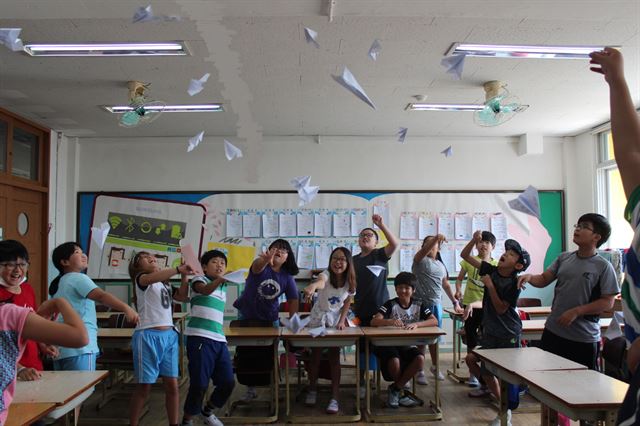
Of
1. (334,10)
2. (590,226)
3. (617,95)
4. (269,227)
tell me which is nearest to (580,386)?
(590,226)

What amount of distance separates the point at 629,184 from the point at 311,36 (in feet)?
9.14

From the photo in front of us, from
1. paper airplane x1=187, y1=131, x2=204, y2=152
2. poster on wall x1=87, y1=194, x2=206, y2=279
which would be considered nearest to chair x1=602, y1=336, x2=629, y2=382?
poster on wall x1=87, y1=194, x2=206, y2=279

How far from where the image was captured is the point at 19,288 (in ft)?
8.20

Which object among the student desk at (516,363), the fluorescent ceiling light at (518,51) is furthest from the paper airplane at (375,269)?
the fluorescent ceiling light at (518,51)

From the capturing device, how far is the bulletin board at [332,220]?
6.49 meters

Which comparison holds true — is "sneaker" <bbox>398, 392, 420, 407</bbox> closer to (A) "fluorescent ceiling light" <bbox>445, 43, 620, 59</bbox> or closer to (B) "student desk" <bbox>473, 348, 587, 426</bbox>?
(B) "student desk" <bbox>473, 348, 587, 426</bbox>

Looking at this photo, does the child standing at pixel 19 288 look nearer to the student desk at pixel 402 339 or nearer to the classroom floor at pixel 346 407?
the classroom floor at pixel 346 407

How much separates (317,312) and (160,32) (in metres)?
2.50

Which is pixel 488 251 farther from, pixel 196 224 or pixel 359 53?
pixel 196 224

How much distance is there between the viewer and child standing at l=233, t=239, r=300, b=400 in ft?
13.0

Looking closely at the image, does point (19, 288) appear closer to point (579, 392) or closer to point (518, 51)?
point (579, 392)

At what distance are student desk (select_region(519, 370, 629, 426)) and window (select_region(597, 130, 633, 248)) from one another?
14.6 feet

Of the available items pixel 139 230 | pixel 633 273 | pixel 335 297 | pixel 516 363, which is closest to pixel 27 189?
pixel 139 230

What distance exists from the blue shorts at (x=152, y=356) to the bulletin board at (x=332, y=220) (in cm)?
322
